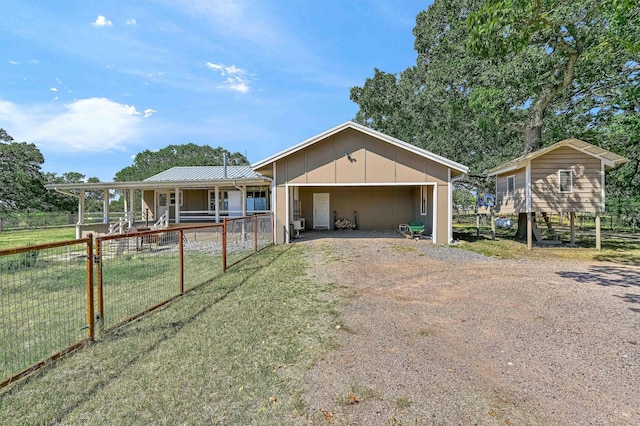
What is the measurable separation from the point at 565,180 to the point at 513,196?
6.02 ft

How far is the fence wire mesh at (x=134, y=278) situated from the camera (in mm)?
4676

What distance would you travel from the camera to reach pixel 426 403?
2486 millimetres

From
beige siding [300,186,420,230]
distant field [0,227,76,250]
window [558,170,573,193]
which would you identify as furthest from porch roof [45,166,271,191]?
window [558,170,573,193]

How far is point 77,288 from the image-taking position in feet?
20.2

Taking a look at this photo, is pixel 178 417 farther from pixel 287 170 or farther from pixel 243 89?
pixel 243 89

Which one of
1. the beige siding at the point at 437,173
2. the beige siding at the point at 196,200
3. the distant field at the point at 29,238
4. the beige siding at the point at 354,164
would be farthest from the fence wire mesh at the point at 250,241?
the distant field at the point at 29,238

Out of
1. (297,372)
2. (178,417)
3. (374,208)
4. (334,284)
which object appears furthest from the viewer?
(374,208)

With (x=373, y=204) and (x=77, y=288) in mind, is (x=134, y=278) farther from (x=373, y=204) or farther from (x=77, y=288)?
(x=373, y=204)

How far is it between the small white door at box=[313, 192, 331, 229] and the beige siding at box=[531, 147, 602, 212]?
968cm

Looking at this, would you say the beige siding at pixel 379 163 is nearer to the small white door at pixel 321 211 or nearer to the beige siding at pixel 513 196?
the beige siding at pixel 513 196

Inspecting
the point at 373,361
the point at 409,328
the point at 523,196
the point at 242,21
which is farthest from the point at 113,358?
the point at 523,196

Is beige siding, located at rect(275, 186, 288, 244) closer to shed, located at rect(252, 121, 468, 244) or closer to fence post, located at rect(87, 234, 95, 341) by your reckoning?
shed, located at rect(252, 121, 468, 244)

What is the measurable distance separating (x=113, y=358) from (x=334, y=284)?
4007 millimetres

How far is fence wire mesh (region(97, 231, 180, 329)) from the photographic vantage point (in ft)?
15.3
